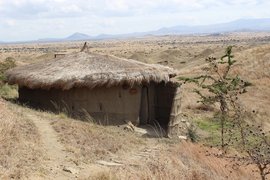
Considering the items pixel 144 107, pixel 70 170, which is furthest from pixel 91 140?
pixel 144 107

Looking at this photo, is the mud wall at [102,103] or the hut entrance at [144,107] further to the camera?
the hut entrance at [144,107]

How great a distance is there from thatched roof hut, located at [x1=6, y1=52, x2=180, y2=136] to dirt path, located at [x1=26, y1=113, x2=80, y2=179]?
104 inches

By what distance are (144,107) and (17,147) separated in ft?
21.3

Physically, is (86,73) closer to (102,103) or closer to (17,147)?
(102,103)

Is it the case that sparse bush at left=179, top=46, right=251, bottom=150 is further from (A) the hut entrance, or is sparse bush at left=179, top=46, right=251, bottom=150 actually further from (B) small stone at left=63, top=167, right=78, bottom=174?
(B) small stone at left=63, top=167, right=78, bottom=174

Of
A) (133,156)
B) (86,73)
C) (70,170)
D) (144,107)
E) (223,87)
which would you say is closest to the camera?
(70,170)

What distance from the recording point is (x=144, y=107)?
13.9 meters

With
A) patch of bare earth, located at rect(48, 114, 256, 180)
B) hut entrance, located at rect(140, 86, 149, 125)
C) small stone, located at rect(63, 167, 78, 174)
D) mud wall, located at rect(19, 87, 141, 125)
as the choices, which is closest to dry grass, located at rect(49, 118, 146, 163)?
patch of bare earth, located at rect(48, 114, 256, 180)

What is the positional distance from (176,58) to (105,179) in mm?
44122

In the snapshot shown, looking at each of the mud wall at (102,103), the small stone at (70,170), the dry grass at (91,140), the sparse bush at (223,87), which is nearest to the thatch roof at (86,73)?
the mud wall at (102,103)

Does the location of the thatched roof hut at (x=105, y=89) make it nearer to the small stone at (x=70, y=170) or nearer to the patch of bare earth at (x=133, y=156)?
the patch of bare earth at (x=133, y=156)

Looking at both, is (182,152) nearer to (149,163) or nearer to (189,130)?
(149,163)

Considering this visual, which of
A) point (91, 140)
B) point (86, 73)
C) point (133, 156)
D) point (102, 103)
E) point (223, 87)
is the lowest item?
point (133, 156)

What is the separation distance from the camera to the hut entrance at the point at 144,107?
13859 mm
